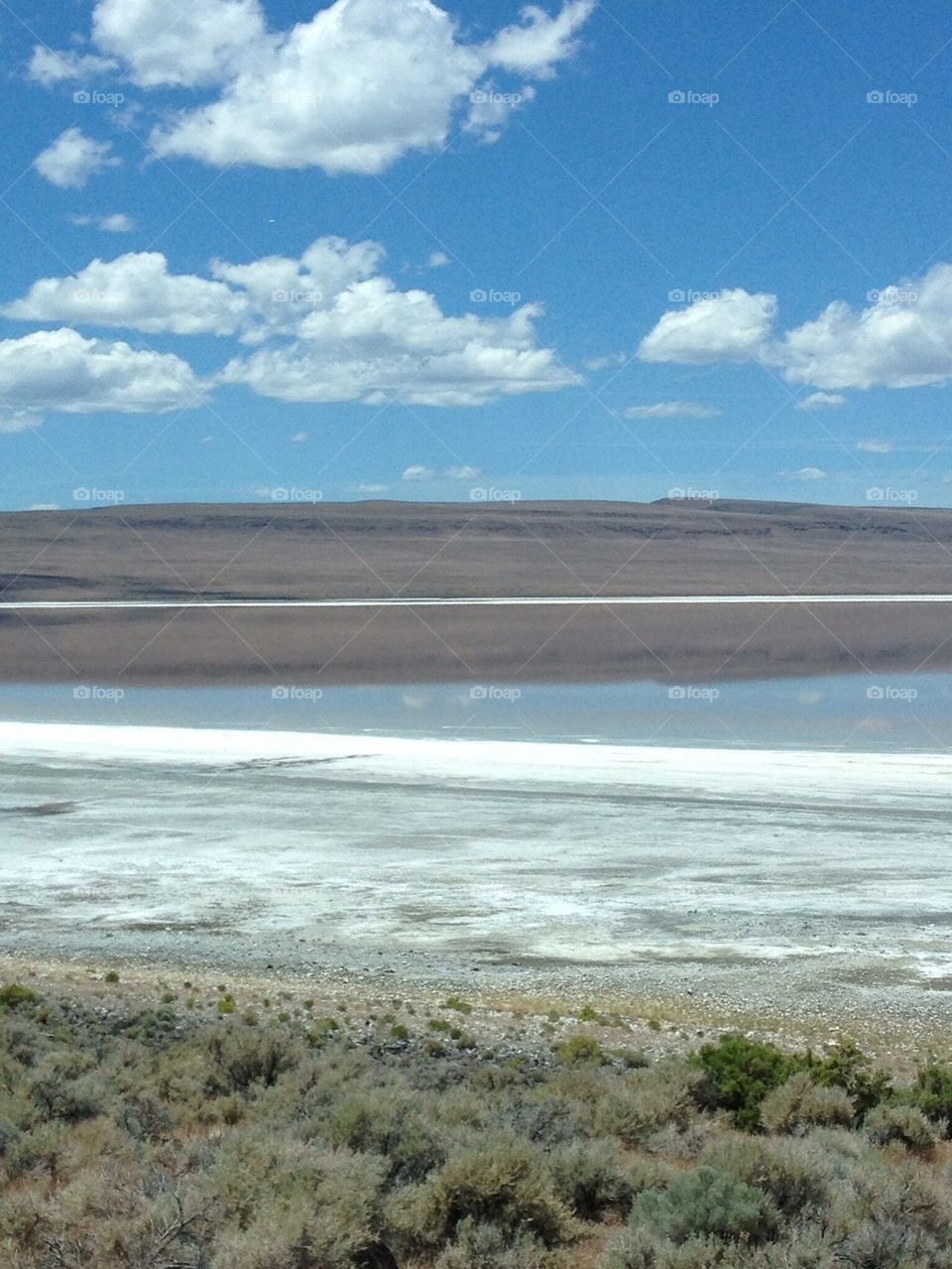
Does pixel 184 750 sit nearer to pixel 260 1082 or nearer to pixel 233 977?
pixel 233 977

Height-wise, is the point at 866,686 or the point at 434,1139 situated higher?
the point at 866,686

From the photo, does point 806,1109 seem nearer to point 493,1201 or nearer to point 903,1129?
point 903,1129

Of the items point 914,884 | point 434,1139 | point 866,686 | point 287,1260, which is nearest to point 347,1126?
point 434,1139
